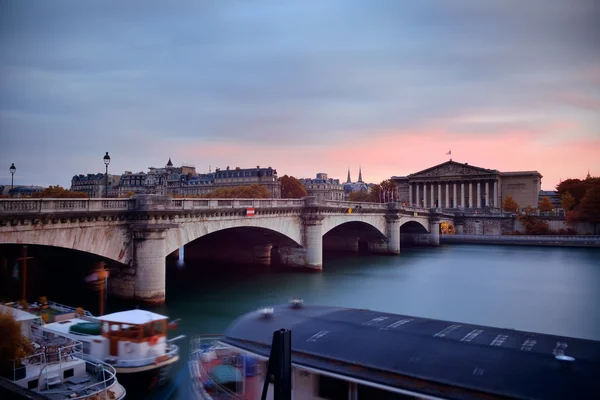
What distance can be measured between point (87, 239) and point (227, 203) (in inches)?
550

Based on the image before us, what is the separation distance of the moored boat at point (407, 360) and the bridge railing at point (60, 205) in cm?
1393

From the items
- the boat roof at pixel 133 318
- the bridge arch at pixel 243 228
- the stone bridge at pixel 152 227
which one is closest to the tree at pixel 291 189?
the stone bridge at pixel 152 227

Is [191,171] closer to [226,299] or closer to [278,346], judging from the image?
[226,299]

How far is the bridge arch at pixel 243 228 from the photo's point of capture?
1375 inches

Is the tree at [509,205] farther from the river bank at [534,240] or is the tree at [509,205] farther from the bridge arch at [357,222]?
the bridge arch at [357,222]

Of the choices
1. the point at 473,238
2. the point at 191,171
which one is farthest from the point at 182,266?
the point at 191,171

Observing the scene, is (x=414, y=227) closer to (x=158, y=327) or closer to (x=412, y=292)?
(x=412, y=292)

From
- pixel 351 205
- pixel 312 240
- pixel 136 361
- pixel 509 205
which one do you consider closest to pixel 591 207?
pixel 509 205

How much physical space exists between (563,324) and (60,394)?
29114 millimetres

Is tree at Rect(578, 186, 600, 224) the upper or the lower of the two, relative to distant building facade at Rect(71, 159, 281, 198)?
lower

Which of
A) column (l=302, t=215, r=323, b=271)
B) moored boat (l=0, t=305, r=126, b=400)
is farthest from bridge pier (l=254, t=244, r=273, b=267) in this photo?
moored boat (l=0, t=305, r=126, b=400)

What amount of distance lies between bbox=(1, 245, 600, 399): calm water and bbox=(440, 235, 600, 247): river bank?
73.5ft

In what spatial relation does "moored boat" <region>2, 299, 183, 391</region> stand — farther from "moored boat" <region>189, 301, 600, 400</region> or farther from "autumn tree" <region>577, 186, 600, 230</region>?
"autumn tree" <region>577, 186, 600, 230</region>

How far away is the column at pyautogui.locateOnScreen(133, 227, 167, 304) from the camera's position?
31.6 meters
